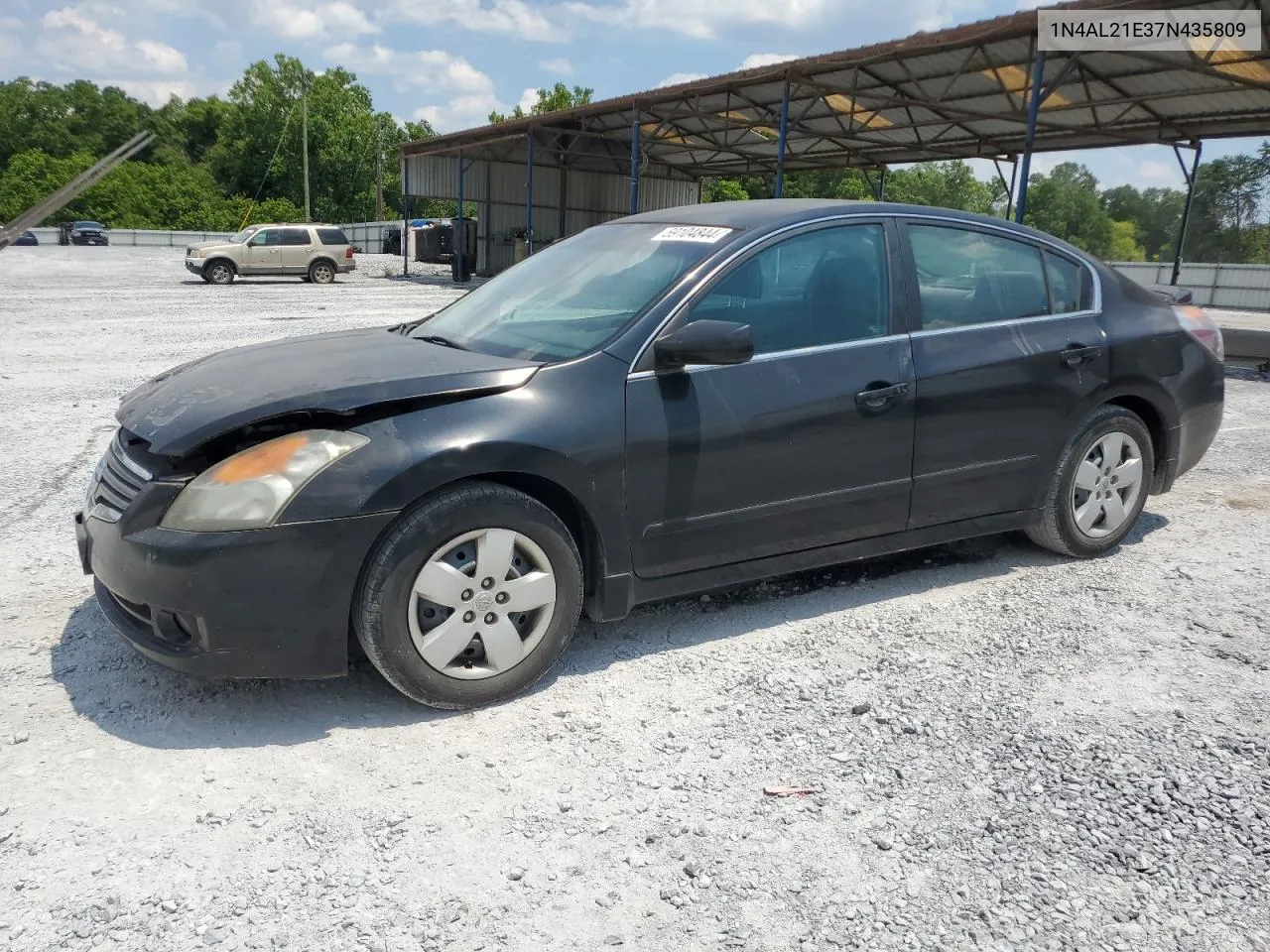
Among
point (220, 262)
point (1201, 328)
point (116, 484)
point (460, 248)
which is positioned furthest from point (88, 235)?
point (1201, 328)

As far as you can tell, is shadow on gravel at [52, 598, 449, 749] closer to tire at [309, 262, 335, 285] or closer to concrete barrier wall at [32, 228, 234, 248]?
tire at [309, 262, 335, 285]

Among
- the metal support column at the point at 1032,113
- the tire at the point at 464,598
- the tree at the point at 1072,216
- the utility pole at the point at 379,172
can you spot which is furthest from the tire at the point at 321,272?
the tree at the point at 1072,216

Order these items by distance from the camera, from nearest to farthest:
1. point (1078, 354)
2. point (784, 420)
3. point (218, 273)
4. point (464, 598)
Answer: point (464, 598), point (784, 420), point (1078, 354), point (218, 273)

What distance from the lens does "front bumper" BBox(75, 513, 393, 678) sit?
2734mm

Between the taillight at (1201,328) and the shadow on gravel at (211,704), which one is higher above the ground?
the taillight at (1201,328)

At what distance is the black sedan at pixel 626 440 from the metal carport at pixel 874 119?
1032 cm

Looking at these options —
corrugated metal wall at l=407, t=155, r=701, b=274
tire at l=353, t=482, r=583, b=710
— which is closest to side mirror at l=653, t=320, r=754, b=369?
tire at l=353, t=482, r=583, b=710

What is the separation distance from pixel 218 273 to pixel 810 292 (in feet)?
81.0

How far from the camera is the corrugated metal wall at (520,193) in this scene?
34625 millimetres

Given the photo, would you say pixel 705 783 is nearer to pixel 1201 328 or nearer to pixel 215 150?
pixel 1201 328

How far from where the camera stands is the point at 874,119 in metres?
23.0

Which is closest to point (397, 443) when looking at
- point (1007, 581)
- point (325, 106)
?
point (1007, 581)

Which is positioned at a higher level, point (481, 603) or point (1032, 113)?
point (1032, 113)

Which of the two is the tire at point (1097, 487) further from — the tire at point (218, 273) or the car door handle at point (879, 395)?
the tire at point (218, 273)
